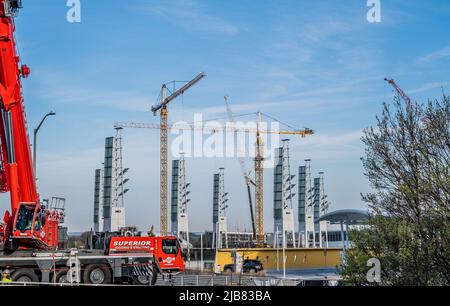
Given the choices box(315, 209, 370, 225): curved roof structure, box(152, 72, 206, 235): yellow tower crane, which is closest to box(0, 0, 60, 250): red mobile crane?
box(315, 209, 370, 225): curved roof structure

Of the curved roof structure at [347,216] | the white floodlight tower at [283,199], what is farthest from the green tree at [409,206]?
the white floodlight tower at [283,199]

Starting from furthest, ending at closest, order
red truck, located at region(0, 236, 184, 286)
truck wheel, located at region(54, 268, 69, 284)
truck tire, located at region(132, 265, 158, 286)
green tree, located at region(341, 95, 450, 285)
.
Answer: truck tire, located at region(132, 265, 158, 286) < truck wheel, located at region(54, 268, 69, 284) < red truck, located at region(0, 236, 184, 286) < green tree, located at region(341, 95, 450, 285)

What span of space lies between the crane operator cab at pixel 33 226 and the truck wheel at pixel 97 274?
2.15 metres

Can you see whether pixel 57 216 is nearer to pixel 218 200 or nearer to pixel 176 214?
pixel 176 214

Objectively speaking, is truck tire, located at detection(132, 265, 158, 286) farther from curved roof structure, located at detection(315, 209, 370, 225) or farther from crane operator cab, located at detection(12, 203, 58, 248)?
curved roof structure, located at detection(315, 209, 370, 225)

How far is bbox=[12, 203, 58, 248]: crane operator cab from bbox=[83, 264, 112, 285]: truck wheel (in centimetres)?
215

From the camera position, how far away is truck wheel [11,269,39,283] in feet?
89.9

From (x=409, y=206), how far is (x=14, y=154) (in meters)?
16.2

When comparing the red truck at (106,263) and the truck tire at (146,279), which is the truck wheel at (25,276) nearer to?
the red truck at (106,263)

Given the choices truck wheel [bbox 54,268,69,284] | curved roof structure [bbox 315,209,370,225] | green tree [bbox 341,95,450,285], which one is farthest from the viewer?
curved roof structure [bbox 315,209,370,225]

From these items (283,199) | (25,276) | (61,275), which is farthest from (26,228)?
(283,199)

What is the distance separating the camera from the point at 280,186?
8669 cm

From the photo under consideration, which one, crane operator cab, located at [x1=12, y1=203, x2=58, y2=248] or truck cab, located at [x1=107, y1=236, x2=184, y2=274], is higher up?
crane operator cab, located at [x1=12, y1=203, x2=58, y2=248]

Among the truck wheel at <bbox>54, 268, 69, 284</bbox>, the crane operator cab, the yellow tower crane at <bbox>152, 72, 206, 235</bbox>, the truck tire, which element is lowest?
the truck tire
